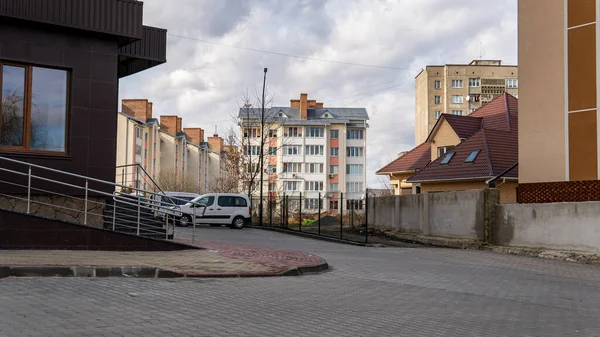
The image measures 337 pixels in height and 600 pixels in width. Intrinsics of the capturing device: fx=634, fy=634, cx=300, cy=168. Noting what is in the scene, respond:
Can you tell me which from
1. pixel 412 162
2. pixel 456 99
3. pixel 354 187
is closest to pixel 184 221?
pixel 412 162

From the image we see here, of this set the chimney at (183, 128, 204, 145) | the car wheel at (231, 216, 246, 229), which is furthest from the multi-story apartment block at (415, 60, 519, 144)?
the car wheel at (231, 216, 246, 229)

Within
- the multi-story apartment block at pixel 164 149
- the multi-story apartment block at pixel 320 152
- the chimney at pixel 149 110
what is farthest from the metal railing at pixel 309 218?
the multi-story apartment block at pixel 320 152

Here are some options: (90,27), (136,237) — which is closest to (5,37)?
(90,27)

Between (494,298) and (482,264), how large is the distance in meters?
6.59

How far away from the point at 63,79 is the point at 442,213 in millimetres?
14900

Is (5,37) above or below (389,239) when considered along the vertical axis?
above

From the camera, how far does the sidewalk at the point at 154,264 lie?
1007 cm

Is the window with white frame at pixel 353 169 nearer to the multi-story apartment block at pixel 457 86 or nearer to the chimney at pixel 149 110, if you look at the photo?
the multi-story apartment block at pixel 457 86

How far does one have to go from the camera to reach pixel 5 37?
13.9 metres

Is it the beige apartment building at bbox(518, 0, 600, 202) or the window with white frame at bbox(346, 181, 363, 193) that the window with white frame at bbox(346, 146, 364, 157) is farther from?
the beige apartment building at bbox(518, 0, 600, 202)

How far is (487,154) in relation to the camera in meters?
31.8

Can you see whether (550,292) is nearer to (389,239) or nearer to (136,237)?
(136,237)

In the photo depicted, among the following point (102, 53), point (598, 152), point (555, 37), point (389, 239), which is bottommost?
point (389, 239)

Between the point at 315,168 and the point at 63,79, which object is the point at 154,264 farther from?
the point at 315,168
